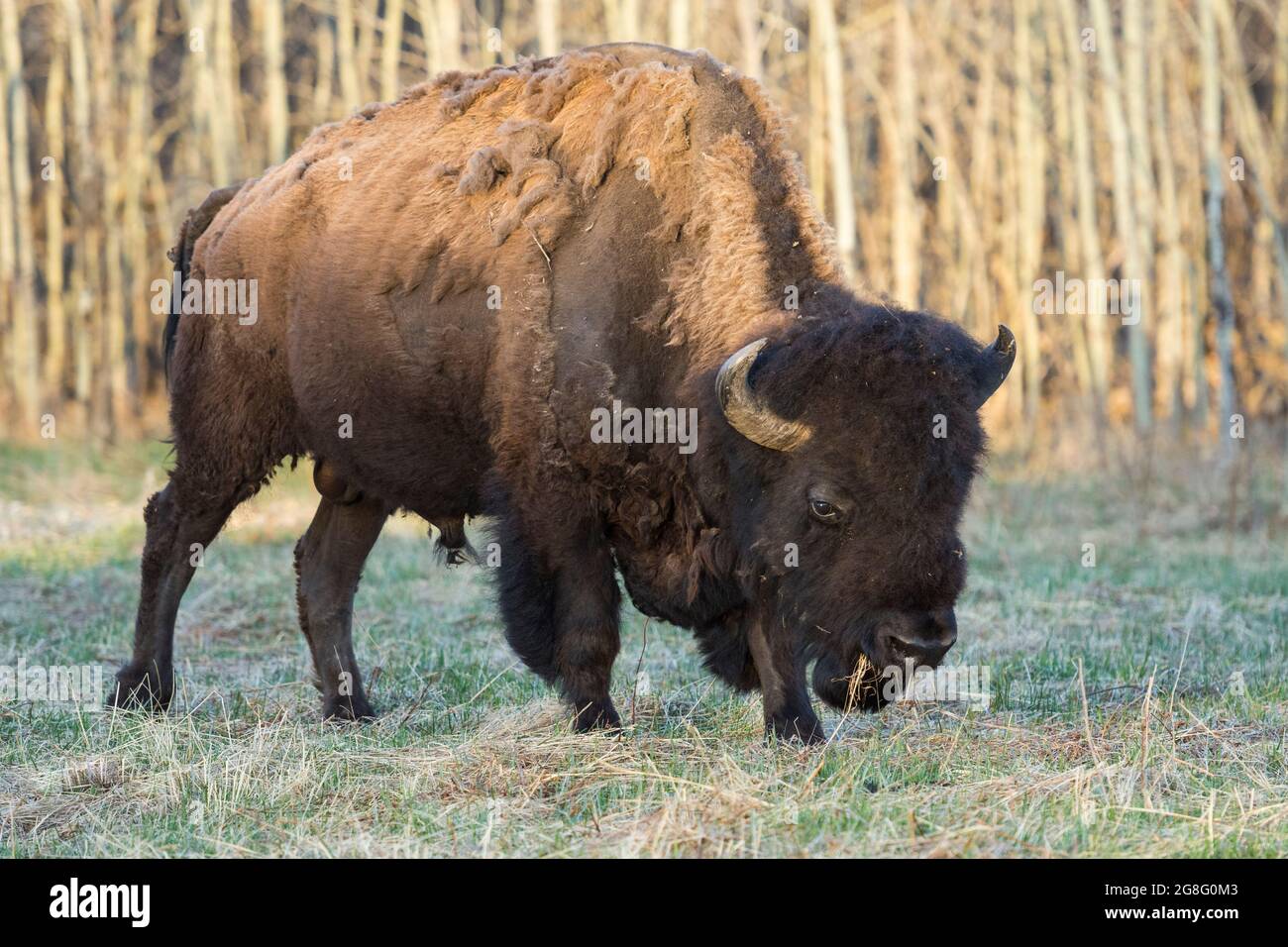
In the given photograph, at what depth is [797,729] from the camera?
17.6 ft

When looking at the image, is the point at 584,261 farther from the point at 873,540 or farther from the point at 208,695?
the point at 208,695

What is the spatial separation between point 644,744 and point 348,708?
165 centimetres

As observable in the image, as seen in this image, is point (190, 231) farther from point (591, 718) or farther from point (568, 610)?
point (591, 718)

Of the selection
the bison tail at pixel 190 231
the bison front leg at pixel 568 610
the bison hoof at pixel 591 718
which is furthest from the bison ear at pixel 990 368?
the bison tail at pixel 190 231

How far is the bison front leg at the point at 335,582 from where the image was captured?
21.4 ft

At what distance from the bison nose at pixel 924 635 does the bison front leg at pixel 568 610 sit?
1.26m

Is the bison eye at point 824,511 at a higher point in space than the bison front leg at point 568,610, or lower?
higher

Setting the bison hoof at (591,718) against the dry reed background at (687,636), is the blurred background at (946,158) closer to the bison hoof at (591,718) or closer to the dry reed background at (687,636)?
the dry reed background at (687,636)

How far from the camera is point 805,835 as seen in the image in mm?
4074

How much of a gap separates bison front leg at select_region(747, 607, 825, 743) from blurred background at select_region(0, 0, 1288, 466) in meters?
7.80

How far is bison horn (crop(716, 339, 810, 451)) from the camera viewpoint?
4836 mm

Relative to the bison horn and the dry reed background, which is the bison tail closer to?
the dry reed background

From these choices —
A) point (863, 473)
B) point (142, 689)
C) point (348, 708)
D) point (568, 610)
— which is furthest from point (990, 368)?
point (142, 689)

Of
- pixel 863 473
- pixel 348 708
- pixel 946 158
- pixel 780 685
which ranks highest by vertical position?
pixel 946 158
